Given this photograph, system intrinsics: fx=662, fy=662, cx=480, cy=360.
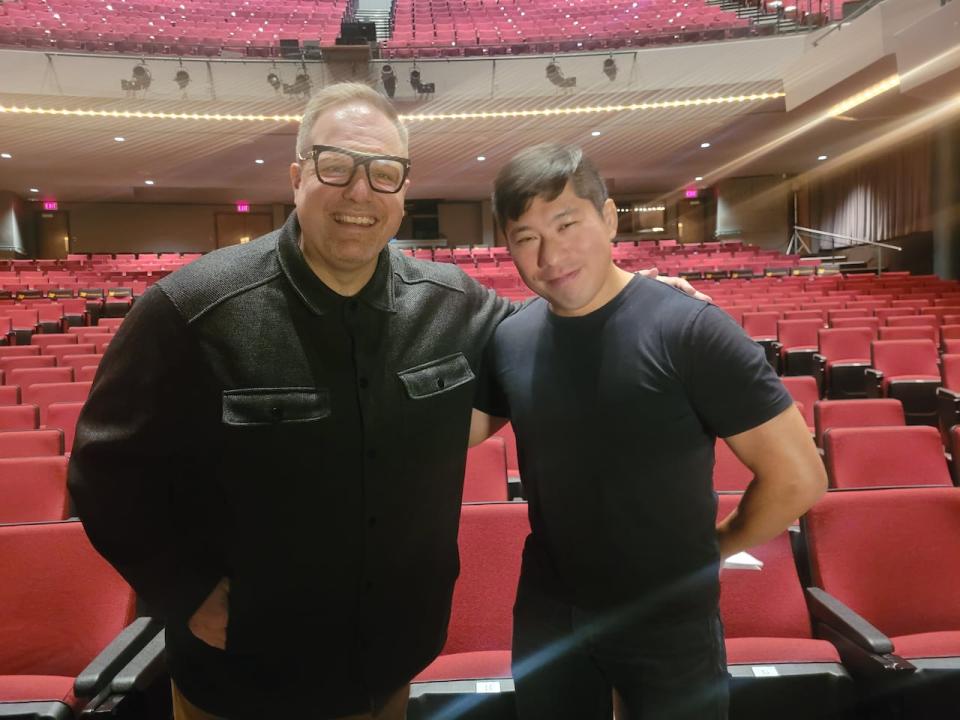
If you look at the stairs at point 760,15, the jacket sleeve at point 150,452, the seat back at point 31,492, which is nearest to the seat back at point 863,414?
the jacket sleeve at point 150,452

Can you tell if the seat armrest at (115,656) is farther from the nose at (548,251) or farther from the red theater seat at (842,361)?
the red theater seat at (842,361)

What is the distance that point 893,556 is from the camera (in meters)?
1.60

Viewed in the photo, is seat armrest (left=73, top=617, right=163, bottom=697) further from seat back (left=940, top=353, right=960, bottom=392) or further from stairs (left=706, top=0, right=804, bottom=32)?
stairs (left=706, top=0, right=804, bottom=32)

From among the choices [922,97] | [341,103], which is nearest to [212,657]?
[341,103]

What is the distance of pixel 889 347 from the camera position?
3994 millimetres

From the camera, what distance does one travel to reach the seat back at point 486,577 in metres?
1.61

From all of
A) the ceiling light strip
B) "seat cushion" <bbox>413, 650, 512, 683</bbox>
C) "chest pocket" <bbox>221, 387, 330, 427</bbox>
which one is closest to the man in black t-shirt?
"chest pocket" <bbox>221, 387, 330, 427</bbox>

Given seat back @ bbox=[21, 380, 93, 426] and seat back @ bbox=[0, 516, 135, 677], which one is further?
seat back @ bbox=[21, 380, 93, 426]

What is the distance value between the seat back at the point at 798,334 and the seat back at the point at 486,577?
3840 millimetres

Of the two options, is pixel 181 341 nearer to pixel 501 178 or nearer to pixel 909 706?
pixel 501 178

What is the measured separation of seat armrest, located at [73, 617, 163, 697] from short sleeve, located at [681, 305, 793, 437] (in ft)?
3.88

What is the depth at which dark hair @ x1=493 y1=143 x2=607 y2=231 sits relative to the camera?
0.93 metres

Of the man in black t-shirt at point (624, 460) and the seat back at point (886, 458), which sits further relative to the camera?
the seat back at point (886, 458)

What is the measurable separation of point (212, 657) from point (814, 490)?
2.95ft
